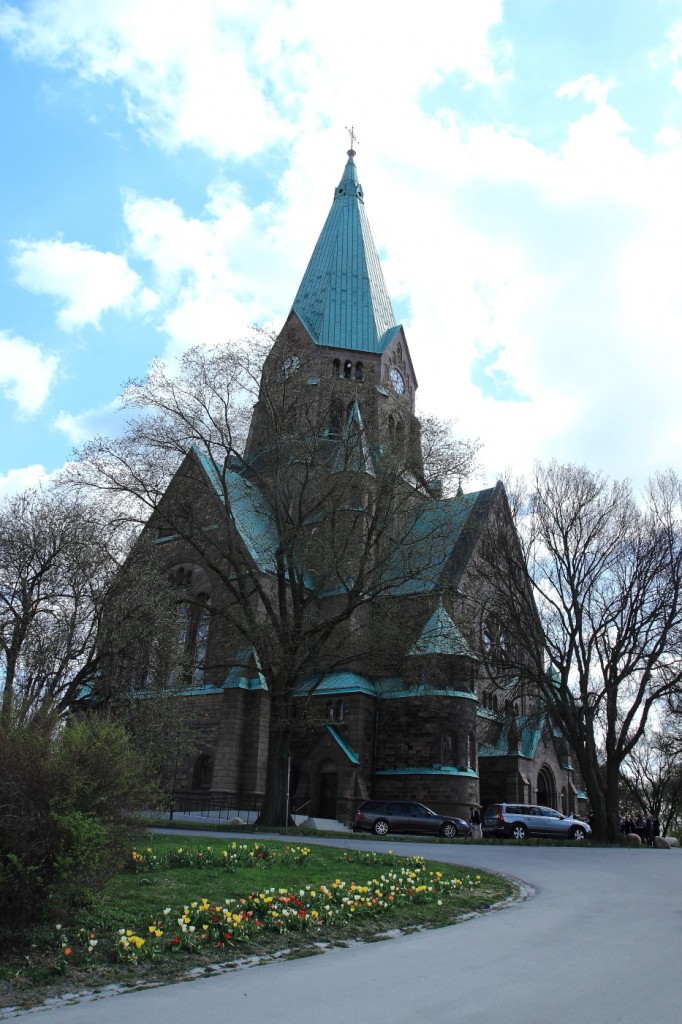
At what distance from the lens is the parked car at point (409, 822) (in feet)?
86.2

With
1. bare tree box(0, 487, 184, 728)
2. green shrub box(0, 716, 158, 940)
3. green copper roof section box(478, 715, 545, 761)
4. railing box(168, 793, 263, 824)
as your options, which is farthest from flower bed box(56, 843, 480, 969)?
green copper roof section box(478, 715, 545, 761)

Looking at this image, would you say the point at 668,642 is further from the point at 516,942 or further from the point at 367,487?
the point at 516,942

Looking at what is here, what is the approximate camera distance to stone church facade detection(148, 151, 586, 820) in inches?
1023

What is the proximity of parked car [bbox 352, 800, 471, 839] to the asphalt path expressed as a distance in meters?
17.1

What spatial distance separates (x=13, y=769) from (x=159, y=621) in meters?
11.8

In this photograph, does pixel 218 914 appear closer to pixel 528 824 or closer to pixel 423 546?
pixel 423 546

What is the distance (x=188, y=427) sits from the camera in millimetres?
24797

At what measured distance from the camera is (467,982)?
20.6ft

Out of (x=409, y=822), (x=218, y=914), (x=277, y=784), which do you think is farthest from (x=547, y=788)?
(x=218, y=914)

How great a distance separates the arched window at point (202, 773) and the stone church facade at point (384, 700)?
0.15 ft

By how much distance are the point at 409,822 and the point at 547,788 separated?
14.4m

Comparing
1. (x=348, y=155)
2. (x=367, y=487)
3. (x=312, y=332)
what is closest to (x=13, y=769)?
(x=367, y=487)

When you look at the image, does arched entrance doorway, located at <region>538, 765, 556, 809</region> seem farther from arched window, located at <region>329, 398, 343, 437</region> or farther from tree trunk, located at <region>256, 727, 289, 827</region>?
arched window, located at <region>329, 398, 343, 437</region>

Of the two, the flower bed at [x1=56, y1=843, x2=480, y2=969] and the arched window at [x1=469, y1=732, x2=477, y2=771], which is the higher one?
the arched window at [x1=469, y1=732, x2=477, y2=771]
